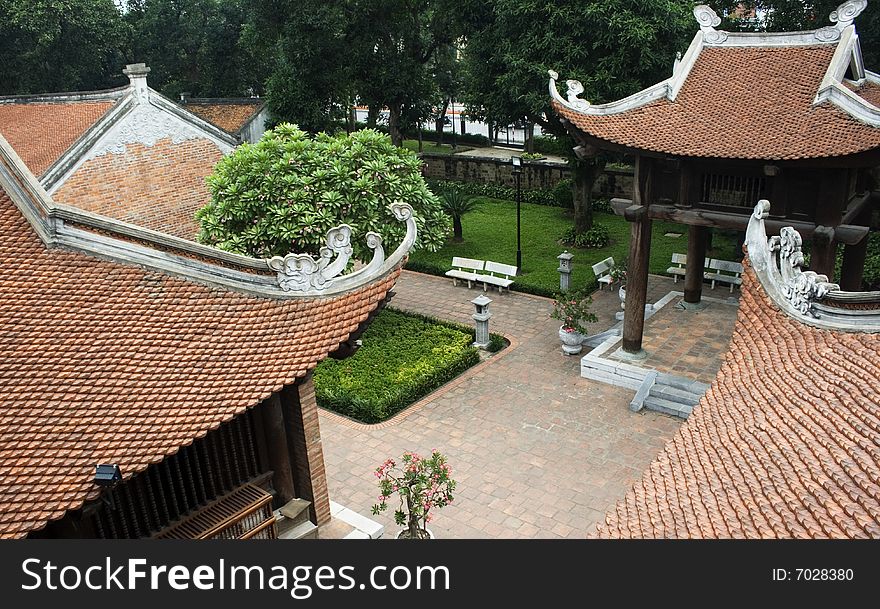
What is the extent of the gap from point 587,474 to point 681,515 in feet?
26.0

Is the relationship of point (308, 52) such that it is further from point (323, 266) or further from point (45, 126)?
point (323, 266)

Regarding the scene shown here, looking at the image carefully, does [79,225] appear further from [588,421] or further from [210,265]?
[588,421]

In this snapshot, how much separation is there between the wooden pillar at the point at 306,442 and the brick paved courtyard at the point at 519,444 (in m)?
3.22

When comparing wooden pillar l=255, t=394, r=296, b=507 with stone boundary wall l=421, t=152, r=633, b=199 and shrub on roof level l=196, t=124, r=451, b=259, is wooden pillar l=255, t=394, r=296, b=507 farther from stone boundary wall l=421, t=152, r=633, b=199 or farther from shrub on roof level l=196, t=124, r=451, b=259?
stone boundary wall l=421, t=152, r=633, b=199

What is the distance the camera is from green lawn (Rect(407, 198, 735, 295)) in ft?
83.3

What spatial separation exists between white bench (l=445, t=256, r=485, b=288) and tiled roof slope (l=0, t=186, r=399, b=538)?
1515cm

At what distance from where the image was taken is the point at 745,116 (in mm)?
15125

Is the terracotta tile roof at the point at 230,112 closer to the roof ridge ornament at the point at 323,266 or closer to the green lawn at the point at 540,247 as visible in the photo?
the green lawn at the point at 540,247

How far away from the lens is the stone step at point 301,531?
32.1ft

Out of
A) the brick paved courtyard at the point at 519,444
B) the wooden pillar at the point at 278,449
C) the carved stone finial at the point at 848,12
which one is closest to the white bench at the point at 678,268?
the brick paved courtyard at the point at 519,444

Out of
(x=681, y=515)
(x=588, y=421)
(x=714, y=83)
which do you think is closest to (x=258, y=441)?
(x=681, y=515)

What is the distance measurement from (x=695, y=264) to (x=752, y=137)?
21.0ft

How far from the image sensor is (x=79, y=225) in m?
8.98

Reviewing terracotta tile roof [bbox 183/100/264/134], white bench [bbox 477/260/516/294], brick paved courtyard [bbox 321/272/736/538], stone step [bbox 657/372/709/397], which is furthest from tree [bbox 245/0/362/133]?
stone step [bbox 657/372/709/397]
